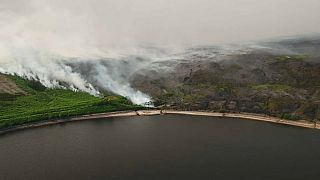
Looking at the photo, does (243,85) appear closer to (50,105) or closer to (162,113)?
(162,113)

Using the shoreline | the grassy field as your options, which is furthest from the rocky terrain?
the grassy field

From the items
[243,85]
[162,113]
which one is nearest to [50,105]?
[162,113]

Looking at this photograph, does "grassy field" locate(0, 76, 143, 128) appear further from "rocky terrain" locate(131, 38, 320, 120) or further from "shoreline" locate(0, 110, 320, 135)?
"rocky terrain" locate(131, 38, 320, 120)

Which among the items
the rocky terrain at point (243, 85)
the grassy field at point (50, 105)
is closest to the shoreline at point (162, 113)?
the grassy field at point (50, 105)

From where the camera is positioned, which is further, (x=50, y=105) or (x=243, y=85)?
(x=243, y=85)

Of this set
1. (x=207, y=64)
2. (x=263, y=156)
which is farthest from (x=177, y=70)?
(x=263, y=156)

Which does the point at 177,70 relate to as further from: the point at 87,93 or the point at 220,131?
the point at 220,131

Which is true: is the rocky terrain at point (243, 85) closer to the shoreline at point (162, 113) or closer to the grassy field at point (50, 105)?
the shoreline at point (162, 113)
